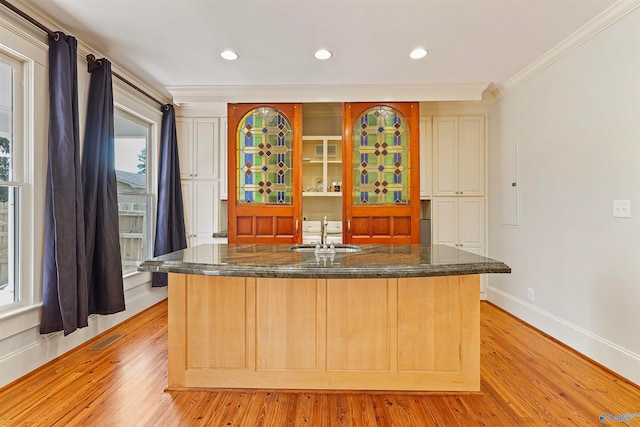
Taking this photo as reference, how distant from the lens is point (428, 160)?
429 centimetres

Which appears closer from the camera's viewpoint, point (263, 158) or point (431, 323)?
point (431, 323)

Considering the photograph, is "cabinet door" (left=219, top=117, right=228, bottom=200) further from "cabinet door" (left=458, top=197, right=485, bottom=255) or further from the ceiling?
"cabinet door" (left=458, top=197, right=485, bottom=255)

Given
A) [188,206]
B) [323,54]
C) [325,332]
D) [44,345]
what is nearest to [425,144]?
[323,54]

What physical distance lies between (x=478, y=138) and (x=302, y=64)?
8.05ft

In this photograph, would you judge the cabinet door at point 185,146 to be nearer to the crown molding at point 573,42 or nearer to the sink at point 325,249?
the sink at point 325,249

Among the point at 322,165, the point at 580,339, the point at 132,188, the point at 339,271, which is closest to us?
the point at 339,271

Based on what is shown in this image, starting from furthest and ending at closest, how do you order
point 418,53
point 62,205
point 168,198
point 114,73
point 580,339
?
point 168,198, point 114,73, point 418,53, point 580,339, point 62,205

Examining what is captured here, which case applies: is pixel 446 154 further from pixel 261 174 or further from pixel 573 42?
pixel 261 174

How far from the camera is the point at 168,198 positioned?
3992 millimetres

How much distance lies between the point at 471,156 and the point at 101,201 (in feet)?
13.4

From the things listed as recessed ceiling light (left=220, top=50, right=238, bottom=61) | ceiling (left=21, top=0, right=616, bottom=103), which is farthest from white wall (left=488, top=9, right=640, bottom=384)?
recessed ceiling light (left=220, top=50, right=238, bottom=61)

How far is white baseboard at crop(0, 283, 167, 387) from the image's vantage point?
2.23 metres

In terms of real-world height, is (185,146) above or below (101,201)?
above

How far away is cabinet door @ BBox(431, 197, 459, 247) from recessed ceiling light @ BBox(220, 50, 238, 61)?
285 centimetres
